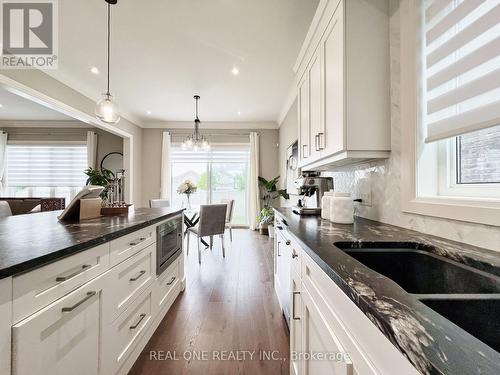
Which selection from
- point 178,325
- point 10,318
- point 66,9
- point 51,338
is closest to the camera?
point 10,318

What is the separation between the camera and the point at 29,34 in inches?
98.3

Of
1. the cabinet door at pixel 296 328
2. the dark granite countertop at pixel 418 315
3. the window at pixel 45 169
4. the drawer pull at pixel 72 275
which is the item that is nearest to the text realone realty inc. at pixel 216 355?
the cabinet door at pixel 296 328

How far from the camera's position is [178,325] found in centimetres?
187

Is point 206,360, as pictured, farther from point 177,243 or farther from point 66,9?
point 66,9

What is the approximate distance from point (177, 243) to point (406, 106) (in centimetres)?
219

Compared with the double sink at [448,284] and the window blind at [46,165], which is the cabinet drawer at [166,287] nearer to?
the double sink at [448,284]

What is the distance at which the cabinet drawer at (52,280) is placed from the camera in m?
0.70

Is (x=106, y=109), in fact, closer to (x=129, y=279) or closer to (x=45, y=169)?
(x=129, y=279)

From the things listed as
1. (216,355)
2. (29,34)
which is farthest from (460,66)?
(29,34)

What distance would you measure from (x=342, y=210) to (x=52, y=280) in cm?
150

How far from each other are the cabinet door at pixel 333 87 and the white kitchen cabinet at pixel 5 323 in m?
1.54

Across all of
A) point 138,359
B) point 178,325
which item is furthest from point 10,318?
point 178,325

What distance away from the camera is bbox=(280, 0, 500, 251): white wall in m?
0.91

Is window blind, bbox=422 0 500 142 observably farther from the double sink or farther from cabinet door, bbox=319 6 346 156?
the double sink
